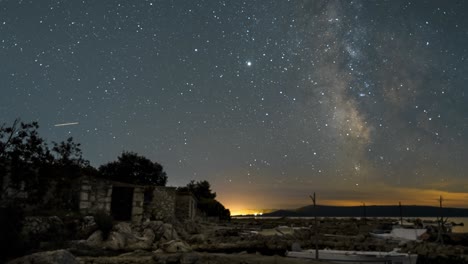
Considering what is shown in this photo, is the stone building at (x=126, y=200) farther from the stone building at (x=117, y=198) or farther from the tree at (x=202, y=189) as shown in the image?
the tree at (x=202, y=189)

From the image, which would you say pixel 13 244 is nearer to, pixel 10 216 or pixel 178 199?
pixel 10 216

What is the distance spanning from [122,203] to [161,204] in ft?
11.7

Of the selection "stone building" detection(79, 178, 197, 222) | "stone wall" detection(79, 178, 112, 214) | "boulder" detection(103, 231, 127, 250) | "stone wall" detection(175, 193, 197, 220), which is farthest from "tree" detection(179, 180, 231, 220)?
"boulder" detection(103, 231, 127, 250)

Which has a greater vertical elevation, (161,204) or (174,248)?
(161,204)

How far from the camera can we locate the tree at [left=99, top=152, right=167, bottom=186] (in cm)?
5409

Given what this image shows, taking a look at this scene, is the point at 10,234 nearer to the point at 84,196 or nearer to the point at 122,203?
the point at 84,196

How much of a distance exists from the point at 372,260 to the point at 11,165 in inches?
697

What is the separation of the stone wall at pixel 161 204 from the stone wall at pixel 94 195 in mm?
4687

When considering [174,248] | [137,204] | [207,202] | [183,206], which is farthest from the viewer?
[207,202]

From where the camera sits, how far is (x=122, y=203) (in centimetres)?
2905

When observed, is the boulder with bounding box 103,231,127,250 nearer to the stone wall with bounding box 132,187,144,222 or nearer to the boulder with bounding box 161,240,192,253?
the boulder with bounding box 161,240,192,253

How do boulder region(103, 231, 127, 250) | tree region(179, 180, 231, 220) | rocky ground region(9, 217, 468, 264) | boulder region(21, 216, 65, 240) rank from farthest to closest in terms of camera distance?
tree region(179, 180, 231, 220) → boulder region(103, 231, 127, 250) → boulder region(21, 216, 65, 240) → rocky ground region(9, 217, 468, 264)

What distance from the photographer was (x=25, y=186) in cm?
1798

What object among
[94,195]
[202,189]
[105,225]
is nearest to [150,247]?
[105,225]
